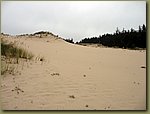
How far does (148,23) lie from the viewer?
2.81 m

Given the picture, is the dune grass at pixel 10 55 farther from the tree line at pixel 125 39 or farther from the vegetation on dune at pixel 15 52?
the tree line at pixel 125 39

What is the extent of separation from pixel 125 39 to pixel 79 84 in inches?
31.0

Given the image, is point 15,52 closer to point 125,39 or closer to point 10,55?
point 10,55

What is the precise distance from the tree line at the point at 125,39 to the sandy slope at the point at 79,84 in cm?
Answer: 9

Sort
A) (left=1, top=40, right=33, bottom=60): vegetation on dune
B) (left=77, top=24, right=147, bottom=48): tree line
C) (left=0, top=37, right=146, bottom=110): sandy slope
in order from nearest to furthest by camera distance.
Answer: (left=0, top=37, right=146, bottom=110): sandy slope
(left=77, top=24, right=147, bottom=48): tree line
(left=1, top=40, right=33, bottom=60): vegetation on dune

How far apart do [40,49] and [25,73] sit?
57cm

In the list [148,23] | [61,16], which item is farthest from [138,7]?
[61,16]

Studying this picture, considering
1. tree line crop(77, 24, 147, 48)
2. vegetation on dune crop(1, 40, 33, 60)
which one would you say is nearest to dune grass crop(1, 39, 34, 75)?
vegetation on dune crop(1, 40, 33, 60)

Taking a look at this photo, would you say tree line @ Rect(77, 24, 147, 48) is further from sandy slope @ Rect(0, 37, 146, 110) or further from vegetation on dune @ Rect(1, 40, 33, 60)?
vegetation on dune @ Rect(1, 40, 33, 60)

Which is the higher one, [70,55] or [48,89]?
[70,55]

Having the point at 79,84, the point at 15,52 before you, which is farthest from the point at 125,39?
the point at 15,52

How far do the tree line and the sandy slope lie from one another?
9 cm

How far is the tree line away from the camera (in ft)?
9.31

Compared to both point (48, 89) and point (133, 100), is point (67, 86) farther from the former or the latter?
point (133, 100)
